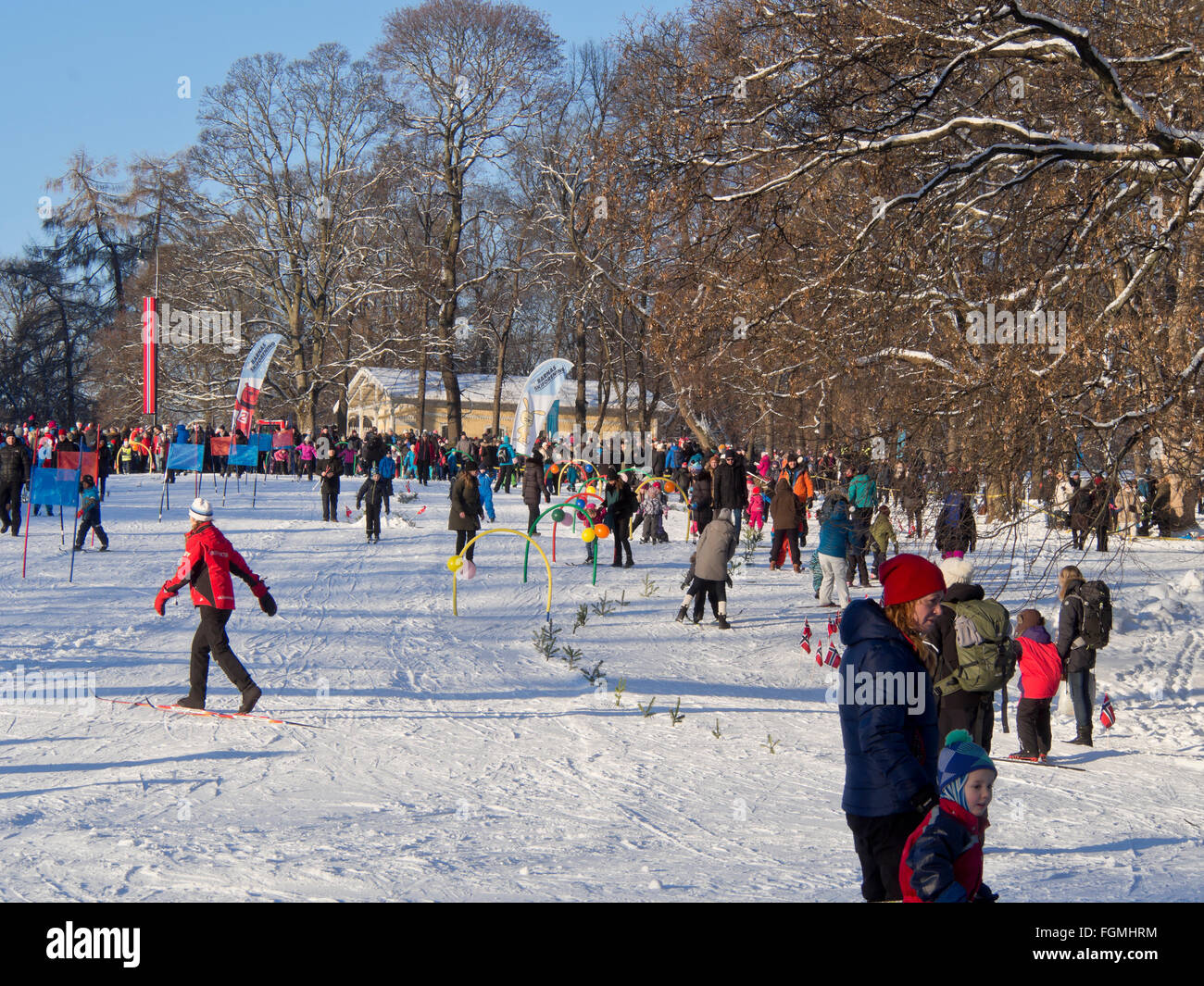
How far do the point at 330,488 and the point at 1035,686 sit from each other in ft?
51.6

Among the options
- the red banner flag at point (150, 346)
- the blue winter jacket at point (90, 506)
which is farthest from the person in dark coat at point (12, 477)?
the red banner flag at point (150, 346)

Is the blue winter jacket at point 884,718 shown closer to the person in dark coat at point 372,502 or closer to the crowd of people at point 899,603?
the crowd of people at point 899,603

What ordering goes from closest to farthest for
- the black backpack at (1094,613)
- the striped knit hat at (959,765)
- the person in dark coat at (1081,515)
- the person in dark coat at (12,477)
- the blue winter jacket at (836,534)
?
the striped knit hat at (959,765) → the person in dark coat at (1081,515) → the black backpack at (1094,613) → the blue winter jacket at (836,534) → the person in dark coat at (12,477)

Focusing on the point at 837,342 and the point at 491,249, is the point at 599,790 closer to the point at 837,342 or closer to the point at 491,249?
the point at 837,342

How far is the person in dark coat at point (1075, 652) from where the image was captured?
10.2 meters

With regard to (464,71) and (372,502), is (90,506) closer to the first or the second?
(372,502)

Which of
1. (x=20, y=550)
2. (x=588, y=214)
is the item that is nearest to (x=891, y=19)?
(x=588, y=214)

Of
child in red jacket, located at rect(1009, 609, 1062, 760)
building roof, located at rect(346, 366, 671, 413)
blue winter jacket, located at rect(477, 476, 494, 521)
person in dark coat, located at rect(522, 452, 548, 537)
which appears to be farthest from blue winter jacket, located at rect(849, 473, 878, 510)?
building roof, located at rect(346, 366, 671, 413)

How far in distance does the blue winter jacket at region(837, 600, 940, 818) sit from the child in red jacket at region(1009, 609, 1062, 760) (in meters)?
6.03

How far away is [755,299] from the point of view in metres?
11.6

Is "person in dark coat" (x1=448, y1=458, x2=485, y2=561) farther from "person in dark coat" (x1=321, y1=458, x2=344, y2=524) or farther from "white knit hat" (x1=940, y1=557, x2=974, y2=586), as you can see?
"white knit hat" (x1=940, y1=557, x2=974, y2=586)

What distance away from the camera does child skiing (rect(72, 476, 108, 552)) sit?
16.4 metres

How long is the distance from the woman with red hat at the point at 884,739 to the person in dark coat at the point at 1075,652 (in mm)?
6656
